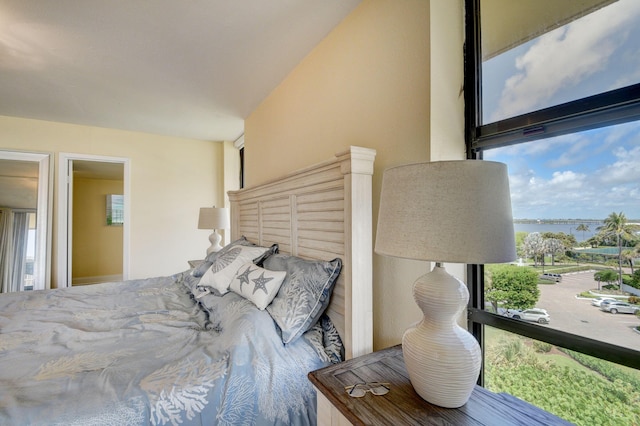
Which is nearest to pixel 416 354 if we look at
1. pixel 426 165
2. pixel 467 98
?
pixel 426 165

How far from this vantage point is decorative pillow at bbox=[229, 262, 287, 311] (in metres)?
1.40

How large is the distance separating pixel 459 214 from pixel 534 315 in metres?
0.65

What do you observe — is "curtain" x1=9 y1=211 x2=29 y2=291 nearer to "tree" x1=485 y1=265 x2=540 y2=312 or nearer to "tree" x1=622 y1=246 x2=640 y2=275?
"tree" x1=485 y1=265 x2=540 y2=312

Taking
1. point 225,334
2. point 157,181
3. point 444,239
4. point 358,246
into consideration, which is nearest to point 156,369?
point 225,334

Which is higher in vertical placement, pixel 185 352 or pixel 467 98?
pixel 467 98

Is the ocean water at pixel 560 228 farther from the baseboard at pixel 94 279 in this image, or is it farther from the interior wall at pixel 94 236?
the interior wall at pixel 94 236

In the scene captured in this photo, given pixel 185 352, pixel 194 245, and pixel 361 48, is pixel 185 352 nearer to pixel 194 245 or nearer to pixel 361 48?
pixel 361 48

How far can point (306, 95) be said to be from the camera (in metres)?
2.08

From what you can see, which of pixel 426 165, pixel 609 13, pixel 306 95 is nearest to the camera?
pixel 426 165

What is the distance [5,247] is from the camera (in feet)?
11.0

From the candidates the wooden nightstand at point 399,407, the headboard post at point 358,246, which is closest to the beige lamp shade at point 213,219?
the headboard post at point 358,246

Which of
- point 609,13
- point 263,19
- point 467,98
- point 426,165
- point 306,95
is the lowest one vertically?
point 426,165

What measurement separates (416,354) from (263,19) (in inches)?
75.1

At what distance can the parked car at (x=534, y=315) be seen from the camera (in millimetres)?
976
